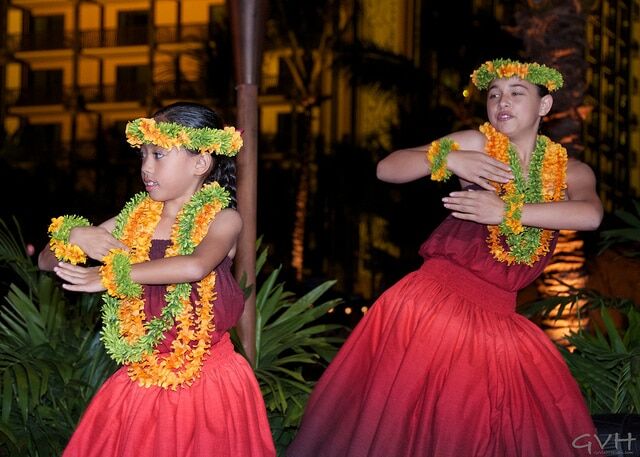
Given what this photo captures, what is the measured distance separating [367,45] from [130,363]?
8.27 m

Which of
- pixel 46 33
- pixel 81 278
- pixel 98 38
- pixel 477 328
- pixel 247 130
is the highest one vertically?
pixel 46 33

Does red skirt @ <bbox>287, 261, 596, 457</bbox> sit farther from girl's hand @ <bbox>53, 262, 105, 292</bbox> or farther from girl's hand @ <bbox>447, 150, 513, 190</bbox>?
girl's hand @ <bbox>53, 262, 105, 292</bbox>

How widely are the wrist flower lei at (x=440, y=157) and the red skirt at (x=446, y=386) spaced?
0.38 m

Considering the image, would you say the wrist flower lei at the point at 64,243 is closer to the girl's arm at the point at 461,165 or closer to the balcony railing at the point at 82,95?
the girl's arm at the point at 461,165

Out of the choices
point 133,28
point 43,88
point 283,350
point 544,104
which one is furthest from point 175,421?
point 43,88

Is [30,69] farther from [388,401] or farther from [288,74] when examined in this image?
[388,401]

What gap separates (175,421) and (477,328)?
42.3 inches

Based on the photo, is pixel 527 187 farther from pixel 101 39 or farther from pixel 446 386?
pixel 101 39

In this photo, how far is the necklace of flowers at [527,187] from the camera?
3484 mm

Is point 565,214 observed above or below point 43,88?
below

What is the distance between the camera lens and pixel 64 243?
2934mm

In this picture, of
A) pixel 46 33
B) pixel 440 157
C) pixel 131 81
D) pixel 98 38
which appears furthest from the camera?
pixel 46 33

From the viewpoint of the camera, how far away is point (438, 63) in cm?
1217

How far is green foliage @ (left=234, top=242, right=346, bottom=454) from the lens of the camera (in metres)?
4.35
